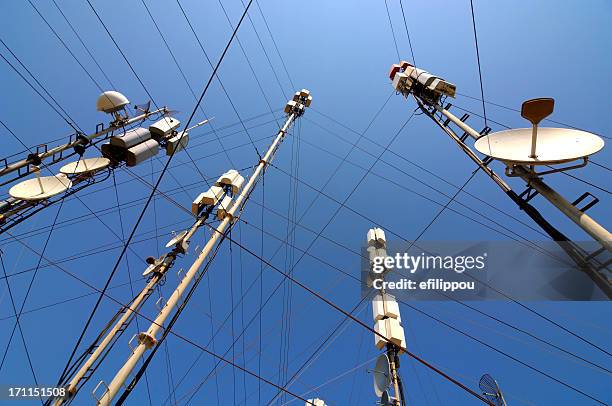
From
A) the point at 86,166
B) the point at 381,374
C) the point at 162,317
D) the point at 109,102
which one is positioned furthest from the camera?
the point at 109,102

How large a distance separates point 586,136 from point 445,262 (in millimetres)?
3932

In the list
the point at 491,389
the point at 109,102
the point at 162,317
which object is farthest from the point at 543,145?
the point at 109,102

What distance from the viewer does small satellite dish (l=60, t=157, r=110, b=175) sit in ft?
29.6

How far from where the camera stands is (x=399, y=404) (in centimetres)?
668

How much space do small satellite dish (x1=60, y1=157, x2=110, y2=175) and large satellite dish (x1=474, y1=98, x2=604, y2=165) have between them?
954 cm

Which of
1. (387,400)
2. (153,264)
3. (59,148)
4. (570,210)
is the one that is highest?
(59,148)

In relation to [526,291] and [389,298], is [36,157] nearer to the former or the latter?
[389,298]

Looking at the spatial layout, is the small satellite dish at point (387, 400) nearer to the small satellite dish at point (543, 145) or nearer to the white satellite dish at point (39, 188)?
the small satellite dish at point (543, 145)

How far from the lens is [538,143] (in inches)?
201

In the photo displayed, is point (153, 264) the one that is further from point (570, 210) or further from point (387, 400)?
point (570, 210)

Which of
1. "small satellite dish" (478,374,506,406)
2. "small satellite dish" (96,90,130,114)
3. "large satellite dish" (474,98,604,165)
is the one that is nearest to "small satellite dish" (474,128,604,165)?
"large satellite dish" (474,98,604,165)

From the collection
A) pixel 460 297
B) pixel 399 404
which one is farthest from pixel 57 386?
pixel 460 297

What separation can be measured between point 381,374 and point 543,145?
6070 millimetres

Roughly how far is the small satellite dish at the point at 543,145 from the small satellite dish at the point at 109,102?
10.3m
